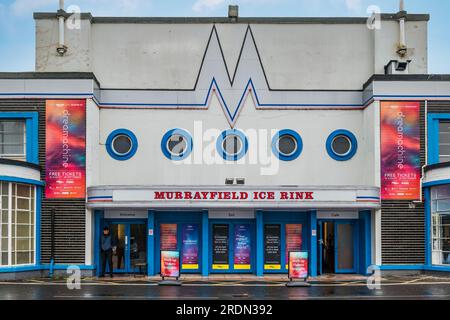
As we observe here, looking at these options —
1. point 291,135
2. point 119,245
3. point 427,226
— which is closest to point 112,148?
point 119,245

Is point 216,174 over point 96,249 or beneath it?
over

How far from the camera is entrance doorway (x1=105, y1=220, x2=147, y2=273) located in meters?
24.7

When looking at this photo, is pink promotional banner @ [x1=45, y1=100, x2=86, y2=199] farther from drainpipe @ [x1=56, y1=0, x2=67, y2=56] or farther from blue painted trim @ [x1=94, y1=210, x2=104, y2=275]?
drainpipe @ [x1=56, y1=0, x2=67, y2=56]

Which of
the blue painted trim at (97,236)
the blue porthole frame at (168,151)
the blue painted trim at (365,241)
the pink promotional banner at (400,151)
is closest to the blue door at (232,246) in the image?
the blue porthole frame at (168,151)

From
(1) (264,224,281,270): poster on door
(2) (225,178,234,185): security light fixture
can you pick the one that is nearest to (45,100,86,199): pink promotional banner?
(2) (225,178,234,185): security light fixture

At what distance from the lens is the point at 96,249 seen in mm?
24141

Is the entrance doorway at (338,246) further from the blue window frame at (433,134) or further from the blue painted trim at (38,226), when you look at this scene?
the blue painted trim at (38,226)

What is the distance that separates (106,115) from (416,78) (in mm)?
12648

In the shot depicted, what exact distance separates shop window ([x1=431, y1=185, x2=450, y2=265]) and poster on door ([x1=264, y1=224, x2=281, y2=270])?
237 inches

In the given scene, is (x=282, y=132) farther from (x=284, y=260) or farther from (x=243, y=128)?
(x=284, y=260)

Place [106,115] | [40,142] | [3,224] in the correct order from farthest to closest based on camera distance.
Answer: [106,115]
[40,142]
[3,224]

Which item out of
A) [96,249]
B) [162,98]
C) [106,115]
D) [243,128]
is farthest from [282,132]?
[96,249]
